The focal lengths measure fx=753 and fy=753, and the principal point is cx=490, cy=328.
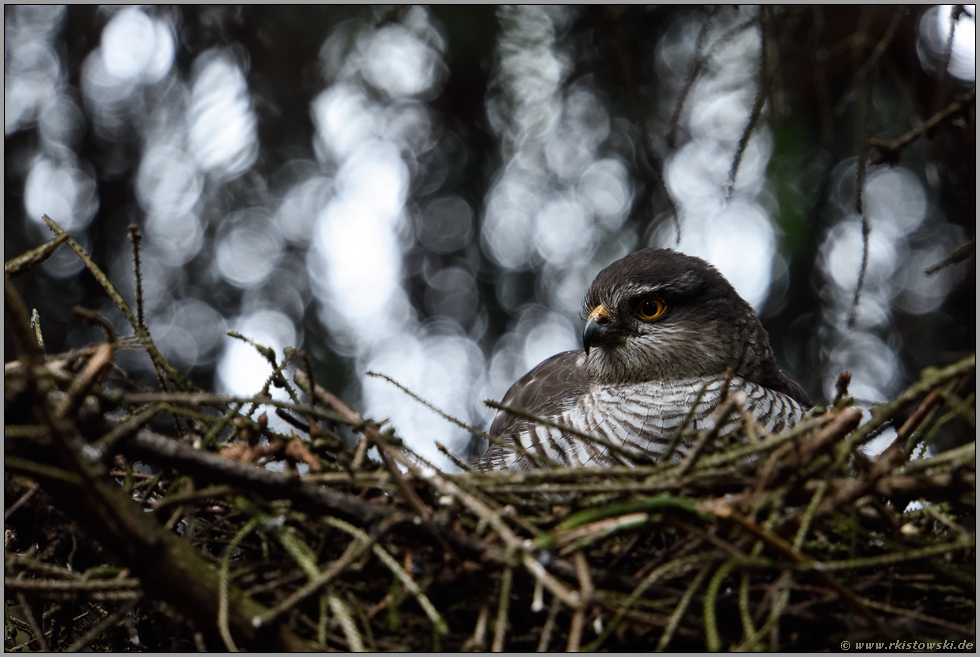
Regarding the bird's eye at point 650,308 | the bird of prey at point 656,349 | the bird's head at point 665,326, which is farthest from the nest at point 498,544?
the bird's eye at point 650,308

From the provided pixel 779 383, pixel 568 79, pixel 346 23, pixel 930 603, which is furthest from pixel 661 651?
pixel 346 23

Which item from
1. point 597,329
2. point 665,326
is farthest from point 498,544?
point 665,326

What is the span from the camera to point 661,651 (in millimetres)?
1443

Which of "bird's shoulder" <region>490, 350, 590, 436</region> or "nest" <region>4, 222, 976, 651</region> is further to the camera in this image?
"bird's shoulder" <region>490, 350, 590, 436</region>

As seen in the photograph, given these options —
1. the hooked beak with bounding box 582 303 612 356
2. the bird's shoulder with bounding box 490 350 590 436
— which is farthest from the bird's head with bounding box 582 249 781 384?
the bird's shoulder with bounding box 490 350 590 436

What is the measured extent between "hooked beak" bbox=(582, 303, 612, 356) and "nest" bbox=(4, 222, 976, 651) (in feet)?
5.82

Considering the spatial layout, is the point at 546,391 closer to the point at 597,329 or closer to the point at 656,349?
the point at 597,329

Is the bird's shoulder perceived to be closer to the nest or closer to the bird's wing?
the bird's wing

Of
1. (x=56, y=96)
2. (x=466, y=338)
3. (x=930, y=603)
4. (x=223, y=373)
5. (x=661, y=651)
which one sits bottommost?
(x=661, y=651)

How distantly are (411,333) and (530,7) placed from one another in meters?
2.89

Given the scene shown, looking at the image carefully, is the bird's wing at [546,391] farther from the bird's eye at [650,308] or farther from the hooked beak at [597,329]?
the bird's eye at [650,308]

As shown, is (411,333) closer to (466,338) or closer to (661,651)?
(466,338)

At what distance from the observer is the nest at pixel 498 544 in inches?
53.6

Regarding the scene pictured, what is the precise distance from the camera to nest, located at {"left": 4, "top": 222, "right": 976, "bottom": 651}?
1.36 meters
